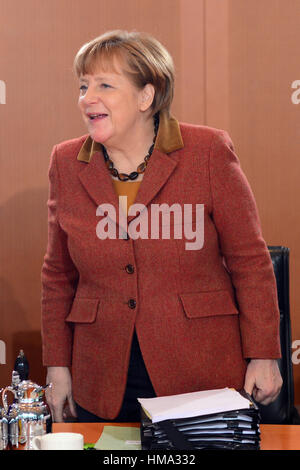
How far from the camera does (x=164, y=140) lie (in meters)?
1.88

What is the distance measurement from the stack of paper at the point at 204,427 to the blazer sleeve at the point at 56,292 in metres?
0.61

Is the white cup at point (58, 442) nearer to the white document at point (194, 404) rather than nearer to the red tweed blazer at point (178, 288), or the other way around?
the white document at point (194, 404)

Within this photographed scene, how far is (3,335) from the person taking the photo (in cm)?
304

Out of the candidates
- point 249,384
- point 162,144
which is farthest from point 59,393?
point 162,144

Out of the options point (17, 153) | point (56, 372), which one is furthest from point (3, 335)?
point (56, 372)

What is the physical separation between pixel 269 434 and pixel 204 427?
27 cm

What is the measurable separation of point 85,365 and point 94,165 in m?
0.56

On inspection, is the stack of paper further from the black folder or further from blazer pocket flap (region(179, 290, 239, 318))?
blazer pocket flap (region(179, 290, 239, 318))

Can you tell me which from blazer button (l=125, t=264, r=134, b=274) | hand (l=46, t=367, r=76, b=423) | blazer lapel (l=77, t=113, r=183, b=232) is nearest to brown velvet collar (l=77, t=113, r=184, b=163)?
blazer lapel (l=77, t=113, r=183, b=232)

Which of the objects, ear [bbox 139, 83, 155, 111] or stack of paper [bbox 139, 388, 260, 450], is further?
ear [bbox 139, 83, 155, 111]

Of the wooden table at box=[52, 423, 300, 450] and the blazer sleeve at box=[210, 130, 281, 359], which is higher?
the blazer sleeve at box=[210, 130, 281, 359]

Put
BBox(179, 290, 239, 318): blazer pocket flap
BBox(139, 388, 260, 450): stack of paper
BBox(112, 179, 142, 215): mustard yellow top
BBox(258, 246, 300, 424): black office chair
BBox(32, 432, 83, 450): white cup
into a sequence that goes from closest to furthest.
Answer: BBox(32, 432, 83, 450): white cup, BBox(139, 388, 260, 450): stack of paper, BBox(179, 290, 239, 318): blazer pocket flap, BBox(112, 179, 142, 215): mustard yellow top, BBox(258, 246, 300, 424): black office chair

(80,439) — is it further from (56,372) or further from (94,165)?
(94,165)

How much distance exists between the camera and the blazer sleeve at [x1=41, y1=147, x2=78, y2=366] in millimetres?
1927
